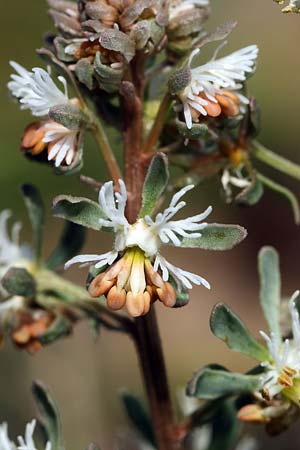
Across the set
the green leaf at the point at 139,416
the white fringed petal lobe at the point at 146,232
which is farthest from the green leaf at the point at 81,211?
the green leaf at the point at 139,416

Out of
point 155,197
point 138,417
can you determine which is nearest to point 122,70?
point 155,197

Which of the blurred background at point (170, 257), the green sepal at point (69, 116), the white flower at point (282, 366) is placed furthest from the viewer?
the blurred background at point (170, 257)

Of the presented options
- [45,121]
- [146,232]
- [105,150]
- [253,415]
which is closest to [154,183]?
[146,232]

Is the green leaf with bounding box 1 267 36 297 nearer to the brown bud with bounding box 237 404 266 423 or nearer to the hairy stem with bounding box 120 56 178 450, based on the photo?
the hairy stem with bounding box 120 56 178 450

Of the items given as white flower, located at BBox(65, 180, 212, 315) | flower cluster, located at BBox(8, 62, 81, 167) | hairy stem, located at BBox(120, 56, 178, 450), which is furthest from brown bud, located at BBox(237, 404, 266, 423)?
flower cluster, located at BBox(8, 62, 81, 167)

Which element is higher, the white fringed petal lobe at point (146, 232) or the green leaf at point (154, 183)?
the green leaf at point (154, 183)

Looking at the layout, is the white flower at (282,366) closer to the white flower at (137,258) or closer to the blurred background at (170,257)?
the white flower at (137,258)

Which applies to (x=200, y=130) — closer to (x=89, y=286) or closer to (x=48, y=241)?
(x=89, y=286)

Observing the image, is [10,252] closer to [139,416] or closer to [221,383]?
[139,416]
